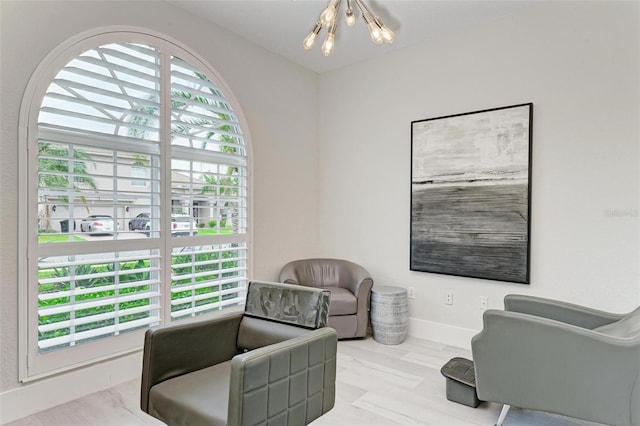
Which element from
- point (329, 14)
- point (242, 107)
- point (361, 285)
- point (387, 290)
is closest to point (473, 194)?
point (387, 290)

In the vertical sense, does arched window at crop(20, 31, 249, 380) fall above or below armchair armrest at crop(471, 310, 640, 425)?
above

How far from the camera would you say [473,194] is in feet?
10.5

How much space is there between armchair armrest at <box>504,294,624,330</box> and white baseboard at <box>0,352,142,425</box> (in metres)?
2.66

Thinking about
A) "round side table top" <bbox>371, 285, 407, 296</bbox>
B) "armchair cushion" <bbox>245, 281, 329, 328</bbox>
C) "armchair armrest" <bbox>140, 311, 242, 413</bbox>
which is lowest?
"round side table top" <bbox>371, 285, 407, 296</bbox>

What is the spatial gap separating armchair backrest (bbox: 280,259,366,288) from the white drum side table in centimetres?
39

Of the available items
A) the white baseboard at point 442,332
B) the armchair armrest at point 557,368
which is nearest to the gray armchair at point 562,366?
the armchair armrest at point 557,368

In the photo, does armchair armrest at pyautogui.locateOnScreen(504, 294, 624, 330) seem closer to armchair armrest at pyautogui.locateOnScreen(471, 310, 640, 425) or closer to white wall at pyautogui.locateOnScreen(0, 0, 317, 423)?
armchair armrest at pyautogui.locateOnScreen(471, 310, 640, 425)

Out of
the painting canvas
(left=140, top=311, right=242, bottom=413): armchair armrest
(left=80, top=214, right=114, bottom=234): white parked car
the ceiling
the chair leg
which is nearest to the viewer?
(left=140, top=311, right=242, bottom=413): armchair armrest

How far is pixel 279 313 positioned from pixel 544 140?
2.47m

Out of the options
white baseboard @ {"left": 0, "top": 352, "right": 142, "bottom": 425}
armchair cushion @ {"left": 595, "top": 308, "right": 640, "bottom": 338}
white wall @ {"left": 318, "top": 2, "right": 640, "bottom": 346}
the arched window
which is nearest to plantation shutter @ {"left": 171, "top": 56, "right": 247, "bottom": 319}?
the arched window

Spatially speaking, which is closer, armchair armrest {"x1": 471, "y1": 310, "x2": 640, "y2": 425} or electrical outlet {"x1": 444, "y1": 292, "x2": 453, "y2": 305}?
armchair armrest {"x1": 471, "y1": 310, "x2": 640, "y2": 425}

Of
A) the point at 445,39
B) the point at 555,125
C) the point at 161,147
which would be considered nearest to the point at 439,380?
the point at 555,125

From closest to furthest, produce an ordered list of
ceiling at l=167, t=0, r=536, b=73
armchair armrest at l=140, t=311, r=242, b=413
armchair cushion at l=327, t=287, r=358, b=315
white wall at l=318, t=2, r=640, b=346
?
armchair armrest at l=140, t=311, r=242, b=413 → white wall at l=318, t=2, r=640, b=346 → ceiling at l=167, t=0, r=536, b=73 → armchair cushion at l=327, t=287, r=358, b=315

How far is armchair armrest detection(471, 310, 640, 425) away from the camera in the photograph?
1.67 meters
